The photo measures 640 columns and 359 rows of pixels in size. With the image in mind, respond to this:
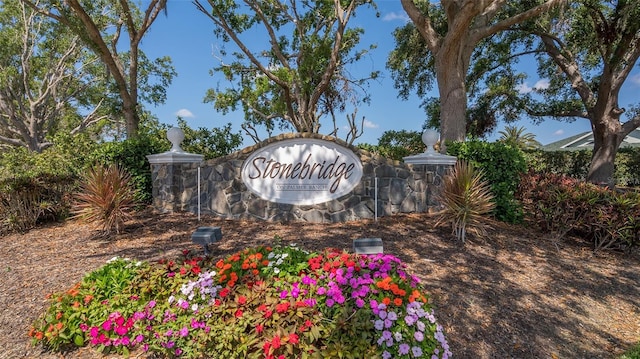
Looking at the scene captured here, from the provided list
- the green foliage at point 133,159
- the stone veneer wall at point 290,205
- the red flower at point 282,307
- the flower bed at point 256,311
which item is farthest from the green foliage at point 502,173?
the green foliage at point 133,159

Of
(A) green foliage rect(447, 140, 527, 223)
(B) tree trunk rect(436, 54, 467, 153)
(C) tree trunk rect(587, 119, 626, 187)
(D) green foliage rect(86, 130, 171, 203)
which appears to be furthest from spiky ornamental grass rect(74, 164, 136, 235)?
(C) tree trunk rect(587, 119, 626, 187)

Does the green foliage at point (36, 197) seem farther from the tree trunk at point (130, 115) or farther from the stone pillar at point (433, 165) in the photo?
the stone pillar at point (433, 165)

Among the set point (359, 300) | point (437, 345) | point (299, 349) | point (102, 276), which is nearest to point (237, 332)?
point (299, 349)

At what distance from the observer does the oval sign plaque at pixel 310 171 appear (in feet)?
20.8

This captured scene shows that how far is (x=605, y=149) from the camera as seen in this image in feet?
40.5

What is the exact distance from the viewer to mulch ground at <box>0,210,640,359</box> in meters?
3.13

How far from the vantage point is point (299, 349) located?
7.87ft

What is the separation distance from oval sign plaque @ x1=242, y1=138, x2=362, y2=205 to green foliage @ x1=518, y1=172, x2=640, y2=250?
3.40 meters

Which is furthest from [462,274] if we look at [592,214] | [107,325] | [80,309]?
[80,309]

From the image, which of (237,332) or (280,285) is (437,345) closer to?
(280,285)

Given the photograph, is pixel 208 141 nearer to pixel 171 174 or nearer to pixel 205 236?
pixel 171 174

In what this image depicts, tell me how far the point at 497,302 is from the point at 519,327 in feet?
1.16

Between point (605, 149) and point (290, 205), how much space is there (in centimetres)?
1273

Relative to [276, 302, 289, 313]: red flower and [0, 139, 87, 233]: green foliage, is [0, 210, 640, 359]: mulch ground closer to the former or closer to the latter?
[0, 139, 87, 233]: green foliage
